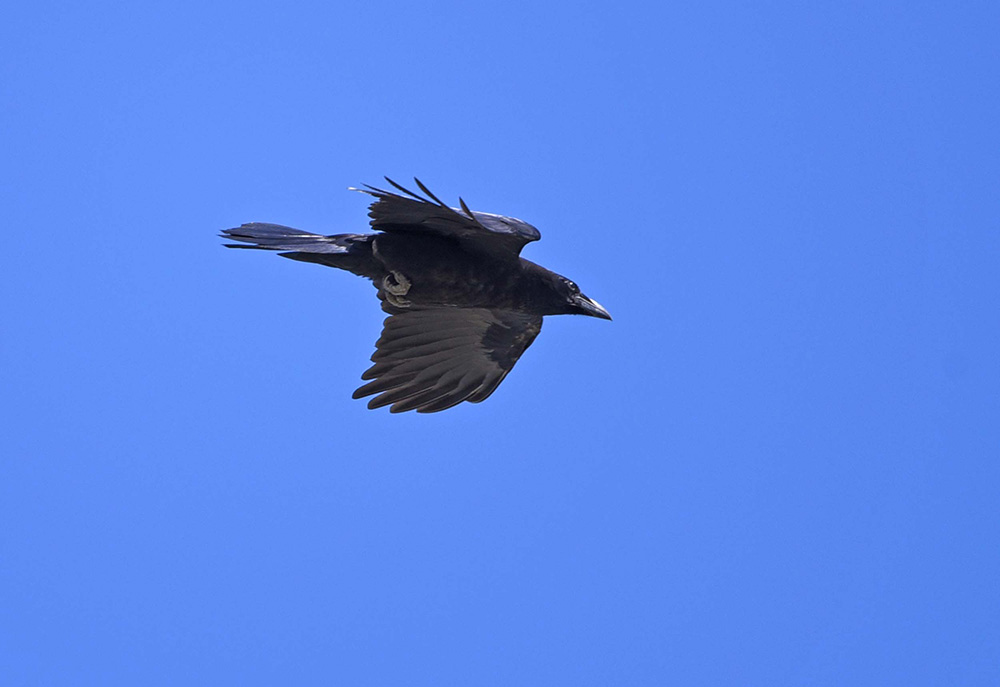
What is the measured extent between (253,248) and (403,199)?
1.07 meters

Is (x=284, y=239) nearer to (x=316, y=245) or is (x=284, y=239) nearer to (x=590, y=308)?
(x=316, y=245)

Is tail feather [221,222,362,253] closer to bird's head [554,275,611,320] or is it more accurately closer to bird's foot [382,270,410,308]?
bird's foot [382,270,410,308]

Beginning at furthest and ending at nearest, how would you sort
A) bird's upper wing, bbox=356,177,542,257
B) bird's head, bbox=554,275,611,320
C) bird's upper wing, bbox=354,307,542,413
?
bird's upper wing, bbox=354,307,542,413, bird's head, bbox=554,275,611,320, bird's upper wing, bbox=356,177,542,257

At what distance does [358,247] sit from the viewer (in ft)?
28.6

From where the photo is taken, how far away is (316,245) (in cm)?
876

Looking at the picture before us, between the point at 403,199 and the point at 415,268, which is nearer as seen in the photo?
the point at 403,199

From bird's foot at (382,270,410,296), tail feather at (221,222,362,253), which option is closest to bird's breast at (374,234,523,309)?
bird's foot at (382,270,410,296)

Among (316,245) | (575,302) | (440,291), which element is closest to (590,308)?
(575,302)

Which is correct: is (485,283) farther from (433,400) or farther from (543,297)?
(433,400)

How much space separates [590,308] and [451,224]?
1.33 m

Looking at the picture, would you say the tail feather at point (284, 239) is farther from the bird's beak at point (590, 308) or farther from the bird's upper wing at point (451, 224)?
the bird's beak at point (590, 308)

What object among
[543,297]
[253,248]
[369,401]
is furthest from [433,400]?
[253,248]

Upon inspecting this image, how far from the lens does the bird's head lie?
362 inches

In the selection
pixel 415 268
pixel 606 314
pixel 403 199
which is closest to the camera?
pixel 403 199
